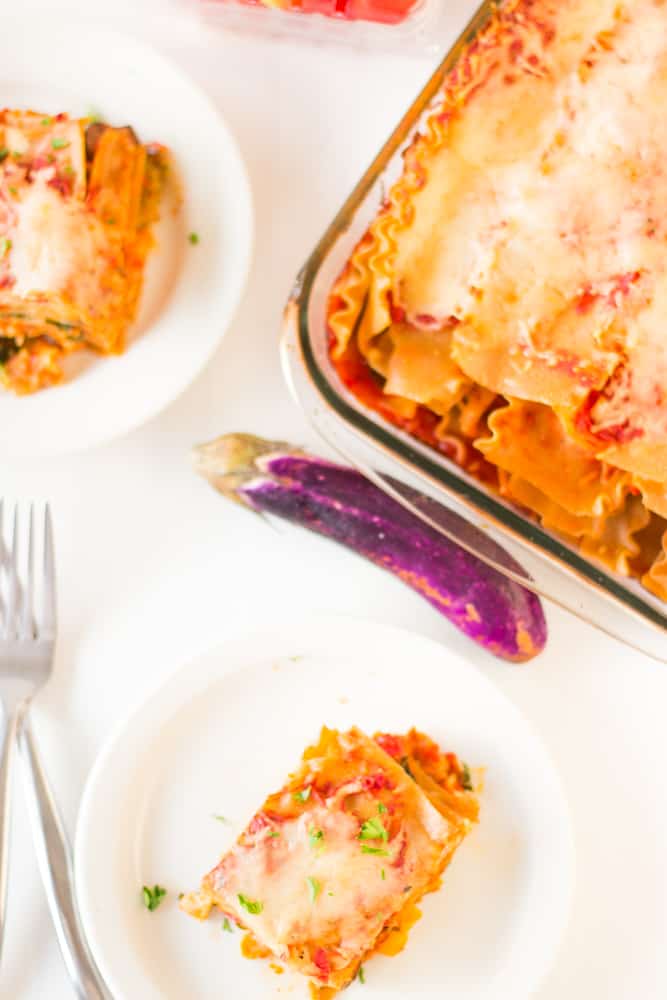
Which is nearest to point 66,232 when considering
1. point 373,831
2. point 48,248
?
point 48,248

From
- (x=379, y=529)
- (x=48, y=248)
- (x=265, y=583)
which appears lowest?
(x=265, y=583)

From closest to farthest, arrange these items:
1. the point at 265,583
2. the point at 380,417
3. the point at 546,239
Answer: the point at 546,239
the point at 380,417
the point at 265,583

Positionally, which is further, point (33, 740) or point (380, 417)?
point (33, 740)

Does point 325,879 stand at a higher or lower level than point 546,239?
lower

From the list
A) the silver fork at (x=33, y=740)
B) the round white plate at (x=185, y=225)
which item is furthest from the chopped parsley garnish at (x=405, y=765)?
the round white plate at (x=185, y=225)

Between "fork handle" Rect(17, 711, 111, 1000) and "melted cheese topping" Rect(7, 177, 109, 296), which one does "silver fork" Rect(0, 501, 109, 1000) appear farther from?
"melted cheese topping" Rect(7, 177, 109, 296)

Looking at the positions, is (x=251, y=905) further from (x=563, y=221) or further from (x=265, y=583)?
(x=563, y=221)

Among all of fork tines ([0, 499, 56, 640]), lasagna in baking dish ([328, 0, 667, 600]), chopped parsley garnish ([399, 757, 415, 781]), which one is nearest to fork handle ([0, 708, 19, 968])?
fork tines ([0, 499, 56, 640])
